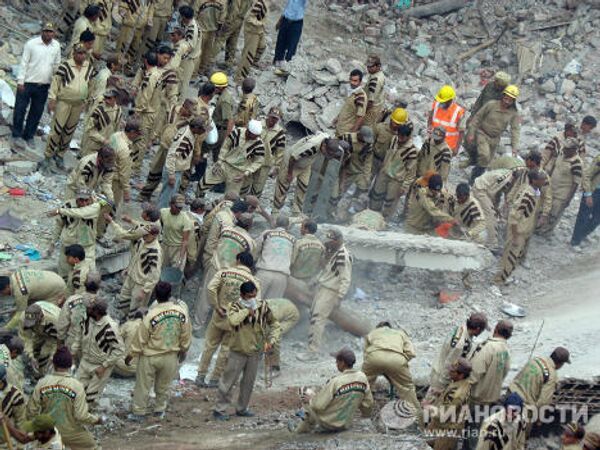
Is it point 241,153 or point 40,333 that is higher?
point 241,153

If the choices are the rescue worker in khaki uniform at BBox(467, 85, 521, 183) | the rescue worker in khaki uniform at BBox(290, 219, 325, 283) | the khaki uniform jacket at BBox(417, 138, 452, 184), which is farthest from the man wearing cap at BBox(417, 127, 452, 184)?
the rescue worker in khaki uniform at BBox(290, 219, 325, 283)

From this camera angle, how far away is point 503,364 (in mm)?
14453

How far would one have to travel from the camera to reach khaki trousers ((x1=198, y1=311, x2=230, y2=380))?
15232 mm

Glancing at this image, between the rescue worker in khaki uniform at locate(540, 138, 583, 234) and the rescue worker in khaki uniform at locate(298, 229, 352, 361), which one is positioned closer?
the rescue worker in khaki uniform at locate(298, 229, 352, 361)

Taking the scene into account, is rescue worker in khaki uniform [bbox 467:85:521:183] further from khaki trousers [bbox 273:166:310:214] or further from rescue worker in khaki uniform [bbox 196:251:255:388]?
rescue worker in khaki uniform [bbox 196:251:255:388]

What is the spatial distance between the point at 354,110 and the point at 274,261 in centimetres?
352

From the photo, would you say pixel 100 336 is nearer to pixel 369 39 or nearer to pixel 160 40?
Answer: pixel 160 40

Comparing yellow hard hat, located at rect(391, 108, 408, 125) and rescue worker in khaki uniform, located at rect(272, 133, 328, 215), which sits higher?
yellow hard hat, located at rect(391, 108, 408, 125)

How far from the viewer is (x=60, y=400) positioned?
1293 centimetres

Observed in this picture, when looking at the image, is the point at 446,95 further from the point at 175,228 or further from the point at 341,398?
the point at 341,398

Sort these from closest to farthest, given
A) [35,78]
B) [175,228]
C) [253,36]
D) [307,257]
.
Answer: [175,228] → [307,257] → [35,78] → [253,36]

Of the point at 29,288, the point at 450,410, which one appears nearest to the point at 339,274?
the point at 450,410

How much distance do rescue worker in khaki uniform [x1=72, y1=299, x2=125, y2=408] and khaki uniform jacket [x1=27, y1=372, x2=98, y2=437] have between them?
1.07 meters

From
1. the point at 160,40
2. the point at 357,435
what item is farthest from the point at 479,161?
the point at 357,435
